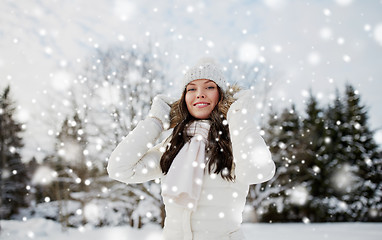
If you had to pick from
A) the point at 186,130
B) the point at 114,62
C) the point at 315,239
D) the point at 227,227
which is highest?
the point at 114,62

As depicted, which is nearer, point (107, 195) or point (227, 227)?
point (227, 227)

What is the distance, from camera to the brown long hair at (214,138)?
1.65 m

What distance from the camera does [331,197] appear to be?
15719 mm

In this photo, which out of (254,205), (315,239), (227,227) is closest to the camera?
(227,227)

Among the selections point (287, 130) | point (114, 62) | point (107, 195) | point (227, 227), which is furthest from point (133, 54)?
point (287, 130)

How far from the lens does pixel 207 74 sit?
191 cm

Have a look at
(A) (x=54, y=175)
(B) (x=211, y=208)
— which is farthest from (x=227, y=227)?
(A) (x=54, y=175)

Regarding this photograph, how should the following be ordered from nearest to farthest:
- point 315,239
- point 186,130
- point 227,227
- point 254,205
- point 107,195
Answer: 1. point 227,227
2. point 186,130
3. point 315,239
4. point 107,195
5. point 254,205

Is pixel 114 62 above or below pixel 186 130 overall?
above

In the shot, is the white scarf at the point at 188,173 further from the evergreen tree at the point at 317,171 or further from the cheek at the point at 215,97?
the evergreen tree at the point at 317,171

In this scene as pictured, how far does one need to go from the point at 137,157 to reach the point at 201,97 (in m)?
0.59

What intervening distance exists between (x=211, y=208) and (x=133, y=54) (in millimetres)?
8263

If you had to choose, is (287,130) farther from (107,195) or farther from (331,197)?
(107,195)

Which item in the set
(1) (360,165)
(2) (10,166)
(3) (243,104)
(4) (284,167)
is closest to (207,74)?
(3) (243,104)
